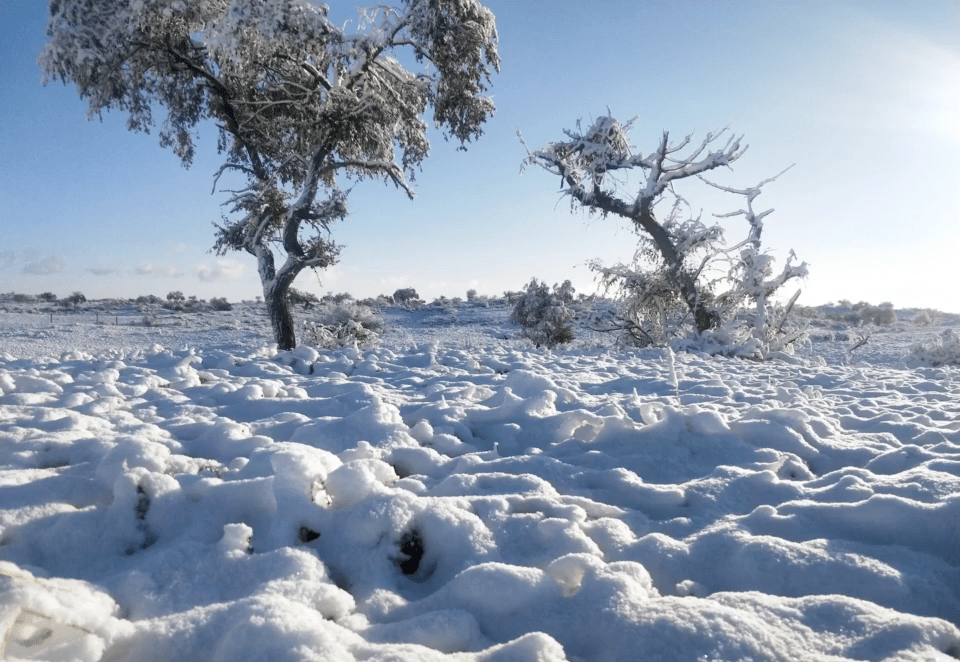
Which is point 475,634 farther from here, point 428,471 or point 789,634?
point 428,471

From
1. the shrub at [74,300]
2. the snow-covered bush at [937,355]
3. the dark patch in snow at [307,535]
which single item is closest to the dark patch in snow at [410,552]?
the dark patch in snow at [307,535]

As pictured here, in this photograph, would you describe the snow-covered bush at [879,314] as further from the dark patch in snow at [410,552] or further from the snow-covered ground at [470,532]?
the dark patch in snow at [410,552]

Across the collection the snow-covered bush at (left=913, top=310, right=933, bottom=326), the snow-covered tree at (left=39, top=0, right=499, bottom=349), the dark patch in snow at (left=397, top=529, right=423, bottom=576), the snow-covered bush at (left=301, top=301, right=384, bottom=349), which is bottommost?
the dark patch in snow at (left=397, top=529, right=423, bottom=576)

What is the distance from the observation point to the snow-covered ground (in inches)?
47.0

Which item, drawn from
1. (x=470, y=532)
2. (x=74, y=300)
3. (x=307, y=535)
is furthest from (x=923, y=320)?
(x=74, y=300)

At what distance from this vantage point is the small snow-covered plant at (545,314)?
44.9ft

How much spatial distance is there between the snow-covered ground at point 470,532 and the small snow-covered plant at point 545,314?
33.9 ft

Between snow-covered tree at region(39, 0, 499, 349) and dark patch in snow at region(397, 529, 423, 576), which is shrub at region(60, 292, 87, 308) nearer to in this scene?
snow-covered tree at region(39, 0, 499, 349)

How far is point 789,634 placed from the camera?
3.95 ft

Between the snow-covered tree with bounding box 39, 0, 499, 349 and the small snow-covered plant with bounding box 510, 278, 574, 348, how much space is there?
5964 mm

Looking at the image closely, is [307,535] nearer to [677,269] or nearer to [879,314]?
[677,269]

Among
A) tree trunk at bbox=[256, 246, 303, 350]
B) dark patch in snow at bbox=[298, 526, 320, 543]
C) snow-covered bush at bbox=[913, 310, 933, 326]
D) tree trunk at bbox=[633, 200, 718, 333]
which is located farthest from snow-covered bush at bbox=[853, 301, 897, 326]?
dark patch in snow at bbox=[298, 526, 320, 543]

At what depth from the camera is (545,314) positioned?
47.3ft

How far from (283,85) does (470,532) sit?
8.27 m
